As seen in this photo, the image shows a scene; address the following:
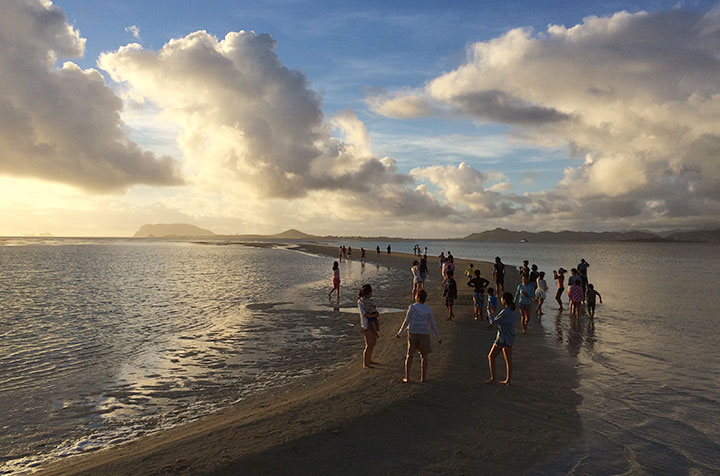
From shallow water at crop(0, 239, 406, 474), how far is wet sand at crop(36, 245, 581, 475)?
97 centimetres

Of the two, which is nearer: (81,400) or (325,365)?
(81,400)

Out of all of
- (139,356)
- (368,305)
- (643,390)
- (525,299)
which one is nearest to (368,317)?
(368,305)

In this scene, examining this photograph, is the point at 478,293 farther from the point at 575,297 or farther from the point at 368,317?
the point at 368,317

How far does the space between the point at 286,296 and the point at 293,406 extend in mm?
17567

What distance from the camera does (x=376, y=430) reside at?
7344mm

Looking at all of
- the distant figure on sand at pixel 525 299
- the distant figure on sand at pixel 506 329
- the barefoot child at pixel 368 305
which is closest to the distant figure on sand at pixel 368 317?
the barefoot child at pixel 368 305

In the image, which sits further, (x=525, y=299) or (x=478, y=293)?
(x=478, y=293)

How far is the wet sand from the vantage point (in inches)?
245

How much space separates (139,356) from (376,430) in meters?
8.89

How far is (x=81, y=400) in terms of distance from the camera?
934cm

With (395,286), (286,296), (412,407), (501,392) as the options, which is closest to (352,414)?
(412,407)

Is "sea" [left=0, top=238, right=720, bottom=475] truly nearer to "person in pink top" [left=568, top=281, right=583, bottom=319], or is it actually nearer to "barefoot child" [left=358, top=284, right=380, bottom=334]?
"person in pink top" [left=568, top=281, right=583, bottom=319]

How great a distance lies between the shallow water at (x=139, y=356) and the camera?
8180 mm

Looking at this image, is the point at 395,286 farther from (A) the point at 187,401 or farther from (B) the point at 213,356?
(A) the point at 187,401
